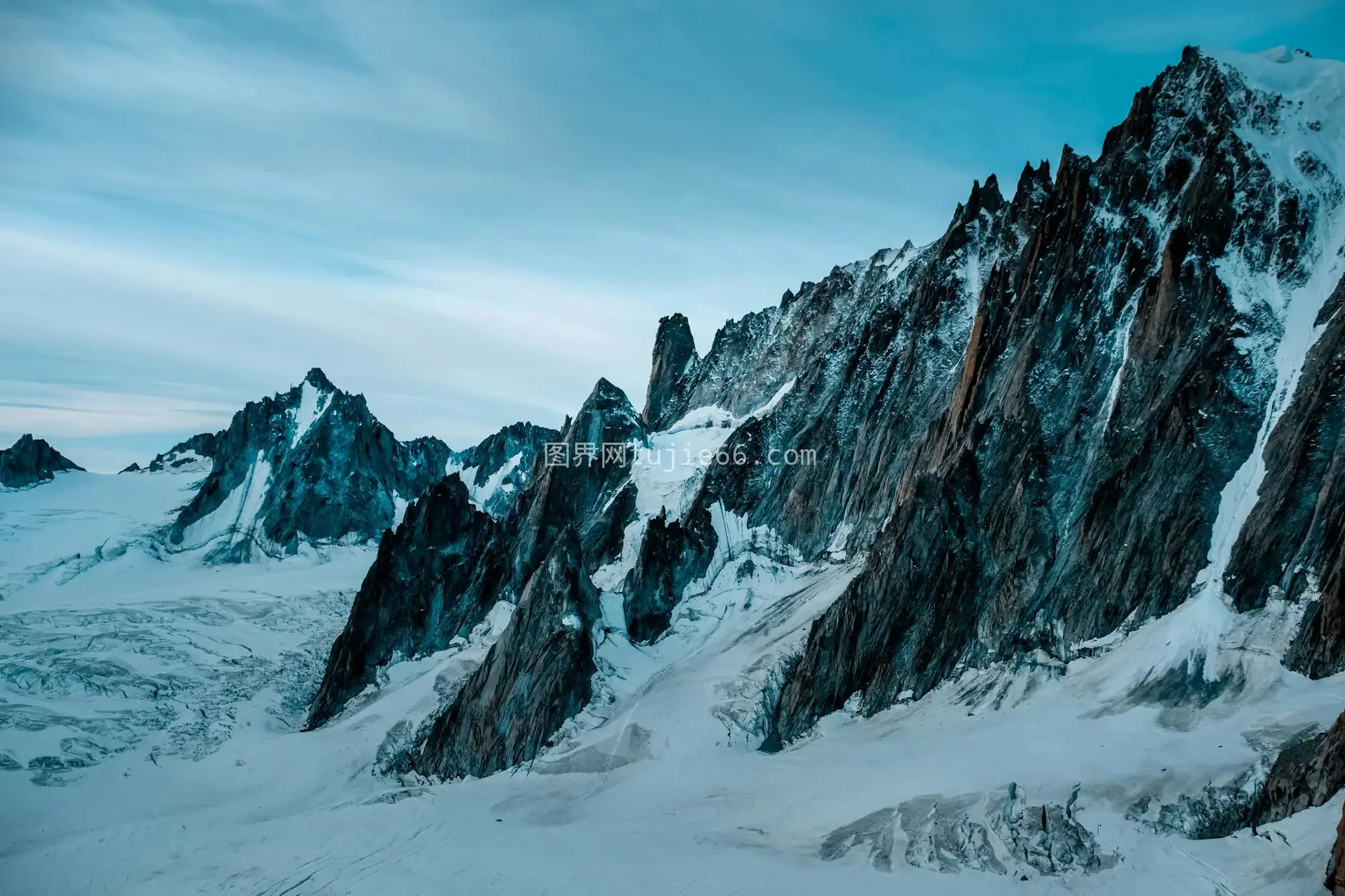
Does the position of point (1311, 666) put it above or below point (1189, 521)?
below

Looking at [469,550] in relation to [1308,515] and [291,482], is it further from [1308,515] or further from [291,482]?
[1308,515]

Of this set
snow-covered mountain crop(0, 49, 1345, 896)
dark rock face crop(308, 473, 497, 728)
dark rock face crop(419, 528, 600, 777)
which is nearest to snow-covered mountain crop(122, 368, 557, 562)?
snow-covered mountain crop(0, 49, 1345, 896)

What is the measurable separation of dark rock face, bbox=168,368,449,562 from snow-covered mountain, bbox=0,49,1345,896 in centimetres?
4186

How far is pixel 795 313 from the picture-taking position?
12169 centimetres

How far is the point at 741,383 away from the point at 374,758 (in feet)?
234

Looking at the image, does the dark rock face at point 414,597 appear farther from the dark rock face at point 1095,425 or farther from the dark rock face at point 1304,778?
the dark rock face at point 1304,778

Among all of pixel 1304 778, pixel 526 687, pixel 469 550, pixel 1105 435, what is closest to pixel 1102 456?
pixel 1105 435

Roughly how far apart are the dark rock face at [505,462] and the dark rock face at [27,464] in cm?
7533

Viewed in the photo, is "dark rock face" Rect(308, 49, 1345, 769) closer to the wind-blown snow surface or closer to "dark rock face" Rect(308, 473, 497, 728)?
the wind-blown snow surface

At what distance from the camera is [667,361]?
497ft

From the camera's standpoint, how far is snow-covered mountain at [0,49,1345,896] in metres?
41.1

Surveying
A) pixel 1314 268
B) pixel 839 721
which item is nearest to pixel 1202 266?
pixel 1314 268

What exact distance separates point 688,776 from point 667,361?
335ft

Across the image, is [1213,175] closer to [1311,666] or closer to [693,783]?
[1311,666]
